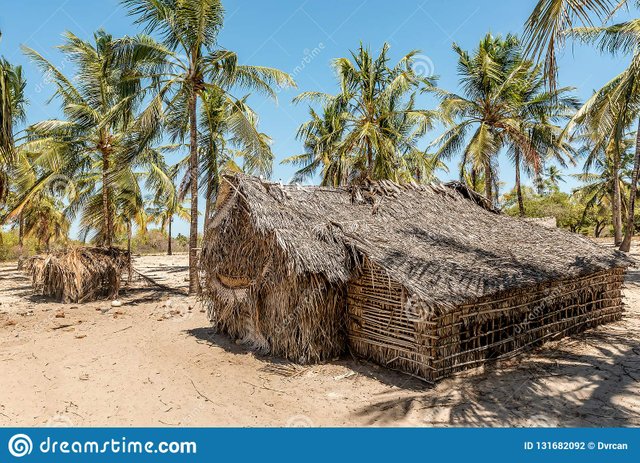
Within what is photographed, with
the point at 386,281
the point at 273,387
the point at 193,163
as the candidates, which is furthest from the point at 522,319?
the point at 193,163

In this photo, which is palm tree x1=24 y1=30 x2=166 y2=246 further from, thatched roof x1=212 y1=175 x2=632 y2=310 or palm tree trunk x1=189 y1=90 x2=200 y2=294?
thatched roof x1=212 y1=175 x2=632 y2=310

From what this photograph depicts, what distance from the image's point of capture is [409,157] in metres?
17.4

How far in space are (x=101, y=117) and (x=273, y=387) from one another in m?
11.8

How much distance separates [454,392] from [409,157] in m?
12.7

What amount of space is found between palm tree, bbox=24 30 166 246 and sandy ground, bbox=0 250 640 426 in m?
5.87

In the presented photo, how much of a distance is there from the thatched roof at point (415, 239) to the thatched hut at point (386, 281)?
3 centimetres

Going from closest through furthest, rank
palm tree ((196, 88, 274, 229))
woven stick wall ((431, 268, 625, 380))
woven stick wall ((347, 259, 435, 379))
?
woven stick wall ((347, 259, 435, 379)) → woven stick wall ((431, 268, 625, 380)) → palm tree ((196, 88, 274, 229))

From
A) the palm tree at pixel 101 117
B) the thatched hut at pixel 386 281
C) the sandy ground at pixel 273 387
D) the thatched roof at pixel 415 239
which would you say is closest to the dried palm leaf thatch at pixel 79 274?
the palm tree at pixel 101 117

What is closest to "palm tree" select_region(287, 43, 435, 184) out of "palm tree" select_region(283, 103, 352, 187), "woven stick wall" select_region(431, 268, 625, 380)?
"palm tree" select_region(283, 103, 352, 187)

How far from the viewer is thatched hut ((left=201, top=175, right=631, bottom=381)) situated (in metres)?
6.66

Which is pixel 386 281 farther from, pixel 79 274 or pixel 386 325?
pixel 79 274

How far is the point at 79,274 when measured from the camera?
13.2 m

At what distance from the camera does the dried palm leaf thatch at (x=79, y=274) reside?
43.3 feet

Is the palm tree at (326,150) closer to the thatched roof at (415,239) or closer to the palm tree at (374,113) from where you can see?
the palm tree at (374,113)
